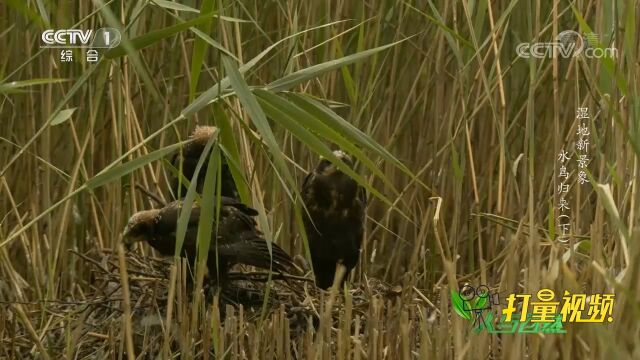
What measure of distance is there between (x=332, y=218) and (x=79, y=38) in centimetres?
90

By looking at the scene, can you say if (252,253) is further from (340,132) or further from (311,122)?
(311,122)

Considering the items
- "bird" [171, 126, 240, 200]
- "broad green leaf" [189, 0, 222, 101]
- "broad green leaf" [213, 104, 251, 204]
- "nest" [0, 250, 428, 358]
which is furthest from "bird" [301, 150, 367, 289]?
"broad green leaf" [189, 0, 222, 101]

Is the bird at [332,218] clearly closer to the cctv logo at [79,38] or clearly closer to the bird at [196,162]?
the bird at [196,162]

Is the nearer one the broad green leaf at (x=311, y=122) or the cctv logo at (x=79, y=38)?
the broad green leaf at (x=311, y=122)

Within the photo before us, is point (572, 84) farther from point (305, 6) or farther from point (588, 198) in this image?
point (305, 6)

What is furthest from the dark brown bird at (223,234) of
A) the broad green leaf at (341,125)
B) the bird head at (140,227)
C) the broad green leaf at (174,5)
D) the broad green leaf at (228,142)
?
the broad green leaf at (174,5)

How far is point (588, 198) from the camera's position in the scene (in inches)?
145

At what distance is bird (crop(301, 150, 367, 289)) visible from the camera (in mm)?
3773

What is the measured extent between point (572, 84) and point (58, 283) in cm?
173

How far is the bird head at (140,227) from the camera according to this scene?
11.3ft

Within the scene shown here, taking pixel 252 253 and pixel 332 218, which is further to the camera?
pixel 332 218

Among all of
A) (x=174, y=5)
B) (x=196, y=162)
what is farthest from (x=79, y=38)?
(x=174, y=5)

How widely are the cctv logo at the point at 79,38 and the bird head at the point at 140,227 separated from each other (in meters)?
0.46

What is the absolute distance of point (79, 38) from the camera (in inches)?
141
